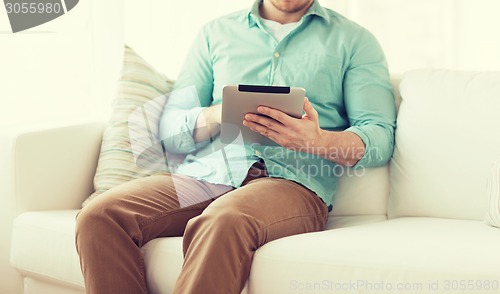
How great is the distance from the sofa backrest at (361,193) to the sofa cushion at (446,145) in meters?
0.03

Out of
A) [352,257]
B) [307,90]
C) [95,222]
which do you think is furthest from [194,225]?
[307,90]

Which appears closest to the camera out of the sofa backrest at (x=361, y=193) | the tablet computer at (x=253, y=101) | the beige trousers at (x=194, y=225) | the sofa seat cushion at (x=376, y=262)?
the sofa seat cushion at (x=376, y=262)

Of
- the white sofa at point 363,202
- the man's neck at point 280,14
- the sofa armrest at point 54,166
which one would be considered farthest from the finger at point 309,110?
the sofa armrest at point 54,166

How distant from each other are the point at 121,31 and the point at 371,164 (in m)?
1.40

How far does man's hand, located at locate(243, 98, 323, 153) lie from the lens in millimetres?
1605

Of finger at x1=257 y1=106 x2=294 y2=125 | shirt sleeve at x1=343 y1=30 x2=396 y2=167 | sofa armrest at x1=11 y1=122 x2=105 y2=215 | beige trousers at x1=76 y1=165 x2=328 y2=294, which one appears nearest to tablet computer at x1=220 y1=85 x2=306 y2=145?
finger at x1=257 y1=106 x2=294 y2=125

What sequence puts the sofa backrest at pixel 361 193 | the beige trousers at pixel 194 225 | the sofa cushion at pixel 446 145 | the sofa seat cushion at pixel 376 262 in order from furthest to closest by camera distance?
the sofa backrest at pixel 361 193 → the sofa cushion at pixel 446 145 → the beige trousers at pixel 194 225 → the sofa seat cushion at pixel 376 262

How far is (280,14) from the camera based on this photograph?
2.00 m

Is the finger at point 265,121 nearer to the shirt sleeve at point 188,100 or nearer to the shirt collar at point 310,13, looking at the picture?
the shirt sleeve at point 188,100

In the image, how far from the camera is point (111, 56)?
2.85m

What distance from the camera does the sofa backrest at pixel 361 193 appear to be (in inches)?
75.3

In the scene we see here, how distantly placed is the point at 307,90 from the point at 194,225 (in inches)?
22.2

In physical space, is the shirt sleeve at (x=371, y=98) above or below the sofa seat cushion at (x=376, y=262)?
above

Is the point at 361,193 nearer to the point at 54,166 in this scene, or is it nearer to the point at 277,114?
the point at 277,114
